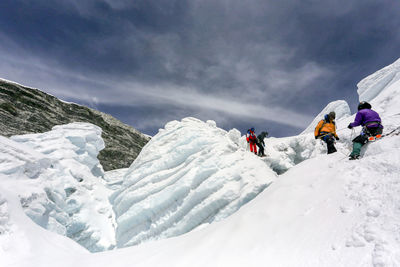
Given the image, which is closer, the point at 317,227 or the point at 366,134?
the point at 317,227

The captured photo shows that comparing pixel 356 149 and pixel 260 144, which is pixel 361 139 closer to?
pixel 356 149

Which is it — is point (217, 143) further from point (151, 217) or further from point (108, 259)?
point (108, 259)

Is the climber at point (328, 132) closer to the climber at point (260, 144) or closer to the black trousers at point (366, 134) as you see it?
the black trousers at point (366, 134)

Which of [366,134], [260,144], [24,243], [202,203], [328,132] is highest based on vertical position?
[260,144]

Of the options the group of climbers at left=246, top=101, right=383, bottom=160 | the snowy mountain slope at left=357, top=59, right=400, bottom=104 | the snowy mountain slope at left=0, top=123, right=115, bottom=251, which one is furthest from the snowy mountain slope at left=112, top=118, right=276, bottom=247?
the snowy mountain slope at left=357, top=59, right=400, bottom=104

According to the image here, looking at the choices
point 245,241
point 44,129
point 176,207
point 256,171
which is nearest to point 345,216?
point 245,241

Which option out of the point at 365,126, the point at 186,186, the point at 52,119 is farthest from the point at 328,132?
the point at 52,119

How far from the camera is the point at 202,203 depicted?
7.89 metres

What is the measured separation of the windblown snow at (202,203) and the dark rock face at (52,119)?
644 inches

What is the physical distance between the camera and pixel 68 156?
41.8 ft

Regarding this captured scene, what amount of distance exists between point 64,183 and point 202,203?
24.5 feet

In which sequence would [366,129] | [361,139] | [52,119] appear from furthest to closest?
[52,119] < [366,129] < [361,139]

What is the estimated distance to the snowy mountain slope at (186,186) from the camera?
7.70 m

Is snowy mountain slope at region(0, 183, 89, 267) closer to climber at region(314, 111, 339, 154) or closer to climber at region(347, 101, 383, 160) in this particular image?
climber at region(347, 101, 383, 160)
